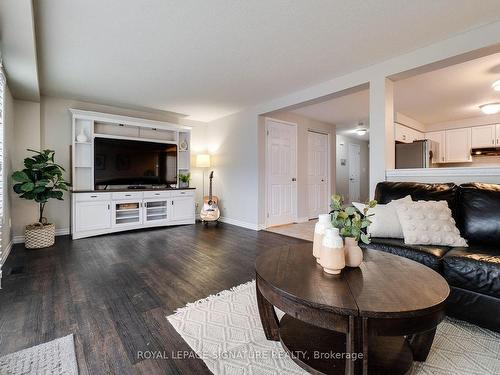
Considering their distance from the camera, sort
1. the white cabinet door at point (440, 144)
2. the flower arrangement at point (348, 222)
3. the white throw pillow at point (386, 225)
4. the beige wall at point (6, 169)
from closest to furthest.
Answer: the flower arrangement at point (348, 222), the white throw pillow at point (386, 225), the beige wall at point (6, 169), the white cabinet door at point (440, 144)

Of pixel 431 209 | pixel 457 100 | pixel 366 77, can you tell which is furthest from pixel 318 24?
pixel 457 100

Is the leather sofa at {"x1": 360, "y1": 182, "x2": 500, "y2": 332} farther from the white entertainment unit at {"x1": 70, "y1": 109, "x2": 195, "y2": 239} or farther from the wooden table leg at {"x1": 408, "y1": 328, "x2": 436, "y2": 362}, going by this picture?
the white entertainment unit at {"x1": 70, "y1": 109, "x2": 195, "y2": 239}

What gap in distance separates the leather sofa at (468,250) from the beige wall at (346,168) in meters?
4.68

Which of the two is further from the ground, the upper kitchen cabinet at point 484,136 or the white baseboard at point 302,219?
the upper kitchen cabinet at point 484,136

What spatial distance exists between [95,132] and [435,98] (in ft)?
19.2

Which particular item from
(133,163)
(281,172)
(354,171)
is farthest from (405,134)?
(133,163)

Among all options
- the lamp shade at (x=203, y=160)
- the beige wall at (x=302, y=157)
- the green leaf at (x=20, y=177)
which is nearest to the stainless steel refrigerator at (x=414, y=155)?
the beige wall at (x=302, y=157)

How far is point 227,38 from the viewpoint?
2.39 meters

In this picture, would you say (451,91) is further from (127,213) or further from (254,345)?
(127,213)

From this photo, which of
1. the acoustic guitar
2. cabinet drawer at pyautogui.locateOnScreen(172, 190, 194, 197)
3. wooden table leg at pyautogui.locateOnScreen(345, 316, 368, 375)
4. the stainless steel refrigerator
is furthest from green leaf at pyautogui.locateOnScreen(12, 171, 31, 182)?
the stainless steel refrigerator

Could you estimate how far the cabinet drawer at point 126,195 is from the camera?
13.8 feet

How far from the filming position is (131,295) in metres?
2.04

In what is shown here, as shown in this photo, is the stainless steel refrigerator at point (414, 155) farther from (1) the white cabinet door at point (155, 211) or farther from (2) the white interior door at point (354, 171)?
(1) the white cabinet door at point (155, 211)

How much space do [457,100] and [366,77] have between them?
248cm
